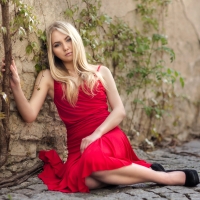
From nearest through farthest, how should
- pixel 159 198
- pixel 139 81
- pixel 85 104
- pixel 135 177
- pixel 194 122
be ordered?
pixel 159 198
pixel 135 177
pixel 85 104
pixel 139 81
pixel 194 122

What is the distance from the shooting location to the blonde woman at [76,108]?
295 cm

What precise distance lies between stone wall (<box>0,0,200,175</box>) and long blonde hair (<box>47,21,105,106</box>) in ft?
0.61

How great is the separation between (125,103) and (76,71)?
123 cm

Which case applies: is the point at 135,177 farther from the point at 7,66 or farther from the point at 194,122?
the point at 194,122

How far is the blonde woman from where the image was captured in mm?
2947

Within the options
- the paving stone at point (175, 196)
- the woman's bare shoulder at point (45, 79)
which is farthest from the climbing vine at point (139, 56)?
the paving stone at point (175, 196)

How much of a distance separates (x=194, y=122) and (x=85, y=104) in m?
2.49

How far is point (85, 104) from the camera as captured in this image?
10.5ft

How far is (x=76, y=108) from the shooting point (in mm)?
3205

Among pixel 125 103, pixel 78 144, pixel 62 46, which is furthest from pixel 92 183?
pixel 125 103

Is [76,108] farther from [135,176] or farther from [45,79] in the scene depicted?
[135,176]

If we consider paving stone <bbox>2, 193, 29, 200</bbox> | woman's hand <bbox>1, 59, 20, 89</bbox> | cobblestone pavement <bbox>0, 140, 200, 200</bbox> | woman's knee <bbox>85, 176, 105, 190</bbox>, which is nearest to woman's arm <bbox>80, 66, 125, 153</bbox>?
woman's knee <bbox>85, 176, 105, 190</bbox>

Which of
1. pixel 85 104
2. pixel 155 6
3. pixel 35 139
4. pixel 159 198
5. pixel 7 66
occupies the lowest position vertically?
pixel 159 198

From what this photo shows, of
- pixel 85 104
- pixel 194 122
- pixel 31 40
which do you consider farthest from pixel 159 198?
pixel 194 122
